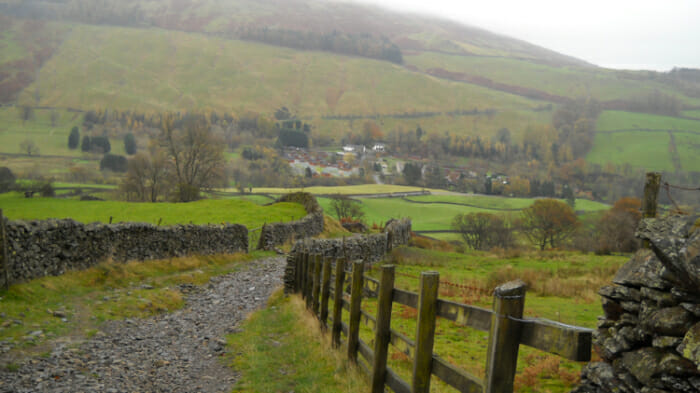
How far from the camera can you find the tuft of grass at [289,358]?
693 centimetres

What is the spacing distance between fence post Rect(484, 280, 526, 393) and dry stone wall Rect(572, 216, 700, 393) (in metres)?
0.48

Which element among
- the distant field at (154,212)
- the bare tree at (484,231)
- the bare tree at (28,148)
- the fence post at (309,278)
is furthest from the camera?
the bare tree at (28,148)

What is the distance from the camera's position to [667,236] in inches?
108

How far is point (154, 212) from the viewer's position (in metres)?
40.6

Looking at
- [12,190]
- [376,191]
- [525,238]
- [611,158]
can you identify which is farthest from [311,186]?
[611,158]

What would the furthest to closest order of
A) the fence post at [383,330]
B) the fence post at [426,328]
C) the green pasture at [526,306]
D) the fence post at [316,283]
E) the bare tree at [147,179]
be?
the bare tree at [147,179] → the fence post at [316,283] → the green pasture at [526,306] → the fence post at [383,330] → the fence post at [426,328]

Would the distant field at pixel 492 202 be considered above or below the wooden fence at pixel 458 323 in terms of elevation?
below

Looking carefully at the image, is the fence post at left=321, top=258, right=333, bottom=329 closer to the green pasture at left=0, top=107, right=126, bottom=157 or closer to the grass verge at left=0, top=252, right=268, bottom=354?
the grass verge at left=0, top=252, right=268, bottom=354

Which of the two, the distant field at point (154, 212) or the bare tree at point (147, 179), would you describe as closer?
the distant field at point (154, 212)

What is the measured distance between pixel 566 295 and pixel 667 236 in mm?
17637

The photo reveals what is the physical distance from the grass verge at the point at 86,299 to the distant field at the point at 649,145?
555ft

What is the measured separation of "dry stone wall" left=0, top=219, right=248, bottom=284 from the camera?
13.7 m

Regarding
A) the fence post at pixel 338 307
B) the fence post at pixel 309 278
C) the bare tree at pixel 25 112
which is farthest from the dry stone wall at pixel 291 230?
the bare tree at pixel 25 112

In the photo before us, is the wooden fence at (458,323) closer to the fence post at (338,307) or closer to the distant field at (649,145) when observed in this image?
the fence post at (338,307)
